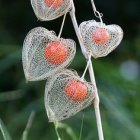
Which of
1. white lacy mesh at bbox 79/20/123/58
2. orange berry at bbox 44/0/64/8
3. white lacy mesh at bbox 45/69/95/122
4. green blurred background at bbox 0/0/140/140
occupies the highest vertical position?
orange berry at bbox 44/0/64/8

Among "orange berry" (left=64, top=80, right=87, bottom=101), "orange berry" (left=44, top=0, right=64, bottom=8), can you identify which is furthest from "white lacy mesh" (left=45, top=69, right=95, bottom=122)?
"orange berry" (left=44, top=0, right=64, bottom=8)

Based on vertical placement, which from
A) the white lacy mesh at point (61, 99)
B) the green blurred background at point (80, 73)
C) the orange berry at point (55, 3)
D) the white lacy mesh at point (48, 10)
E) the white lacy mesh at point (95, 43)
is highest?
the orange berry at point (55, 3)

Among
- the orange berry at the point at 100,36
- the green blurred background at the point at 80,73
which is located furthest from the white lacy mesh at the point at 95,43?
the green blurred background at the point at 80,73

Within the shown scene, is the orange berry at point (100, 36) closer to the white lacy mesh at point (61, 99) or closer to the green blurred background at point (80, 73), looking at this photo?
the white lacy mesh at point (61, 99)

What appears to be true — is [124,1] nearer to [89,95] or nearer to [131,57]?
[131,57]

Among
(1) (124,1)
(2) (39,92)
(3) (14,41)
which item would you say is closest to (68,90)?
(2) (39,92)

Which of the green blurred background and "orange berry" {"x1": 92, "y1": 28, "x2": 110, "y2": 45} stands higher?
"orange berry" {"x1": 92, "y1": 28, "x2": 110, "y2": 45}

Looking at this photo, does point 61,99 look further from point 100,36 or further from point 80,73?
point 80,73

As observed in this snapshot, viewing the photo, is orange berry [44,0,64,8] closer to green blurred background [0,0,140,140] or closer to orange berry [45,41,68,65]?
orange berry [45,41,68,65]
